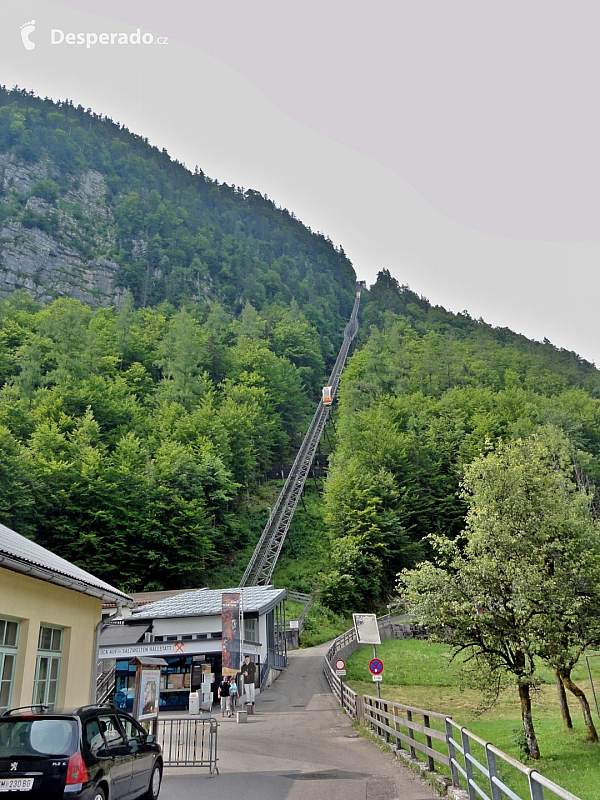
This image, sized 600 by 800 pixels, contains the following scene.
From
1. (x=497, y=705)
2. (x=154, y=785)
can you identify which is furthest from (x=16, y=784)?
(x=497, y=705)

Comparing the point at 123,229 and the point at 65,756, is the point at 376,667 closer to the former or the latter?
the point at 65,756

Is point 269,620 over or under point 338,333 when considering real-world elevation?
under

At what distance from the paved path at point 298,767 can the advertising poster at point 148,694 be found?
45.5 inches

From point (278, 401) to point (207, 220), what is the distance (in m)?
55.3

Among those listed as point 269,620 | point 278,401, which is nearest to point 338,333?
point 278,401

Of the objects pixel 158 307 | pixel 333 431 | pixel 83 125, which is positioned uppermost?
pixel 83 125

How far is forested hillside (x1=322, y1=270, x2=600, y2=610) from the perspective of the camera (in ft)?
142

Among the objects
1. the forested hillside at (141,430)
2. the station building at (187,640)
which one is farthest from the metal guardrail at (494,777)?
the forested hillside at (141,430)

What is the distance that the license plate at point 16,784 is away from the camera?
19.4 ft

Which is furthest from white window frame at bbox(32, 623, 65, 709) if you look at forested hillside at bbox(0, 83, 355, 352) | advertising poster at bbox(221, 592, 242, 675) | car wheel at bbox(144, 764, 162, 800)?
forested hillside at bbox(0, 83, 355, 352)

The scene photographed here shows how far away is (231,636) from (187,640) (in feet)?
20.6

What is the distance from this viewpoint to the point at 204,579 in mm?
44469

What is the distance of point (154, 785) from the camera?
870 centimetres

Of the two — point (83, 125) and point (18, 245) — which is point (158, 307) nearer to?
point (18, 245)
